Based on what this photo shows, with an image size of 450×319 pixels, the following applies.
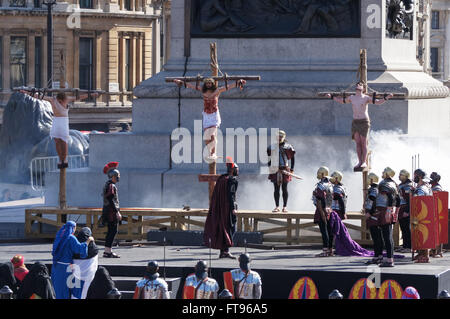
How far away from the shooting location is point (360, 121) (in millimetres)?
26797

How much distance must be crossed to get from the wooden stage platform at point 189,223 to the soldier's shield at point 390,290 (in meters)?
4.13

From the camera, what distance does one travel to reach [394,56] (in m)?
31.0

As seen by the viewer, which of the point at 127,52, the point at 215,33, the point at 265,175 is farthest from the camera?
the point at 127,52

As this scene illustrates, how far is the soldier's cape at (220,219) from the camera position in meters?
24.0

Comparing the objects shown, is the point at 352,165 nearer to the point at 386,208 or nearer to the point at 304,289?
the point at 386,208

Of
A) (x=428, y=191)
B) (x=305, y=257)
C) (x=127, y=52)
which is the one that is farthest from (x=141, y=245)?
(x=127, y=52)

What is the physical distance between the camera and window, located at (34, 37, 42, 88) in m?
68.5

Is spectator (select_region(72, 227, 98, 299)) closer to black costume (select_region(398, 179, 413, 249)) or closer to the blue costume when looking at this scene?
the blue costume

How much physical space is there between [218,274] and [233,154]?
732 cm

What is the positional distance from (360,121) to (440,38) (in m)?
77.6

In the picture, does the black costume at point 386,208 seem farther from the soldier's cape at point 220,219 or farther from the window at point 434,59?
the window at point 434,59

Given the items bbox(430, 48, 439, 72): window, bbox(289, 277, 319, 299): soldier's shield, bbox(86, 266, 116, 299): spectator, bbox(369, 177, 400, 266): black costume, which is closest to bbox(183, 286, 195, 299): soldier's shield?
bbox(86, 266, 116, 299): spectator
